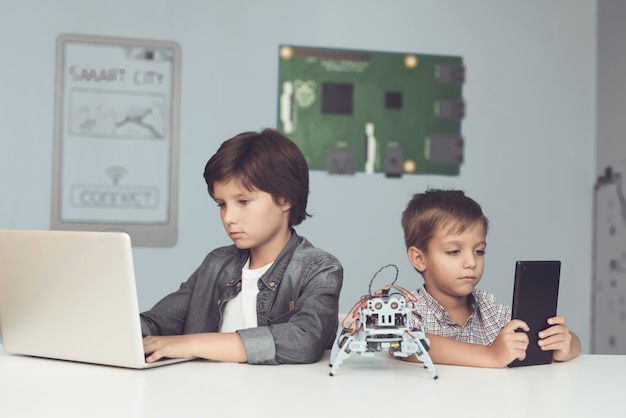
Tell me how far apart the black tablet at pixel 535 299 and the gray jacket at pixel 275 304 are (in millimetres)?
308

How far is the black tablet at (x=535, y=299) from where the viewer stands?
1.14m

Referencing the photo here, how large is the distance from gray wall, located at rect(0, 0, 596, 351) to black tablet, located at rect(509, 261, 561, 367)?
190 centimetres

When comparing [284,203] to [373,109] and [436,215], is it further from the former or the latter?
[373,109]

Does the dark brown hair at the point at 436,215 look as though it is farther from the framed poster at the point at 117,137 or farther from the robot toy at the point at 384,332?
the framed poster at the point at 117,137

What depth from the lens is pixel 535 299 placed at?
1170mm

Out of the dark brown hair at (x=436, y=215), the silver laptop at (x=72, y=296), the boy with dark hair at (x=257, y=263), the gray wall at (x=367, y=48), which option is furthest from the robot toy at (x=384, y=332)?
the gray wall at (x=367, y=48)

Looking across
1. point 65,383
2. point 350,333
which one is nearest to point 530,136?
point 350,333

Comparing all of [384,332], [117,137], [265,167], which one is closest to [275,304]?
[265,167]

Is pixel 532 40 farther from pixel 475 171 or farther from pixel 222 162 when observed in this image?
pixel 222 162

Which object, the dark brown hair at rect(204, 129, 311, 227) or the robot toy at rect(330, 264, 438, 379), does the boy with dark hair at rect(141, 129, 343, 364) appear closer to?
the dark brown hair at rect(204, 129, 311, 227)

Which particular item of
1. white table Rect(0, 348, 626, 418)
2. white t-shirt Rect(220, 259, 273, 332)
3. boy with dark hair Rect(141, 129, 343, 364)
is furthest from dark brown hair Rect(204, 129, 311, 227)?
white table Rect(0, 348, 626, 418)

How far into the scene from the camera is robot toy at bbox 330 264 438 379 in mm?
1037

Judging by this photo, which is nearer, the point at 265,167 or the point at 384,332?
the point at 384,332

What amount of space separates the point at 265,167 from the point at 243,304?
272 mm
